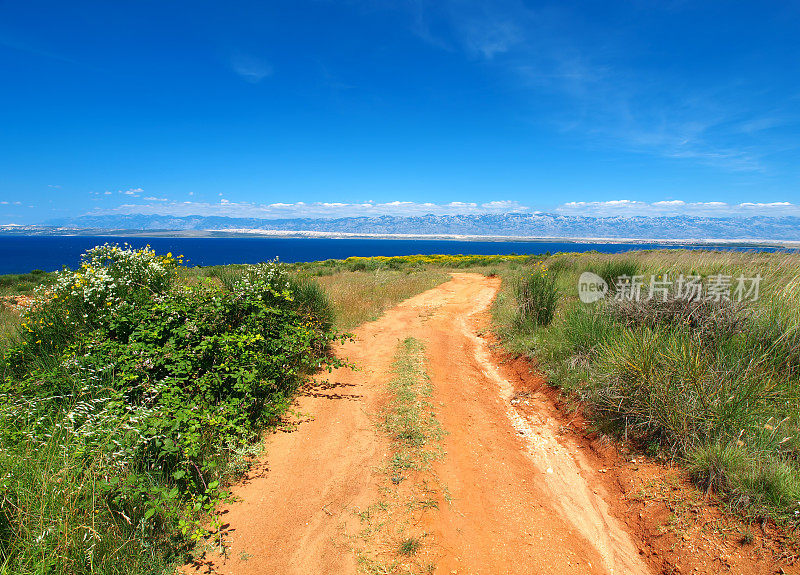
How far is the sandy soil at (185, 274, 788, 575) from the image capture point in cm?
292

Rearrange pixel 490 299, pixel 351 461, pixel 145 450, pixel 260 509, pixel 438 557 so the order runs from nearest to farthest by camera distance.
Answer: pixel 438 557 < pixel 145 450 < pixel 260 509 < pixel 351 461 < pixel 490 299

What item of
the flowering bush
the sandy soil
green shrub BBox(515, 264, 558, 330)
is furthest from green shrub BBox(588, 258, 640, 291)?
the flowering bush

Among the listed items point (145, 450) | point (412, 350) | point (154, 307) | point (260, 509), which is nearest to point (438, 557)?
point (260, 509)

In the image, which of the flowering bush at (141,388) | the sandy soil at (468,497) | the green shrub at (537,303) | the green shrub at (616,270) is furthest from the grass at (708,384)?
the flowering bush at (141,388)

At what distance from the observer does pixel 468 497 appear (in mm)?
3578

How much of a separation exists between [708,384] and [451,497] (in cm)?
312

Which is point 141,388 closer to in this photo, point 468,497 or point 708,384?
point 468,497

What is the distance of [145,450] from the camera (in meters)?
3.18

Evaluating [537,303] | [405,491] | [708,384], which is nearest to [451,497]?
[405,491]

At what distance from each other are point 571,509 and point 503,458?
2.96ft

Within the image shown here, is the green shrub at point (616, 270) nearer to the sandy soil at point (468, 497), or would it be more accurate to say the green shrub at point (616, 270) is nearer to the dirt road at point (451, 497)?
the sandy soil at point (468, 497)

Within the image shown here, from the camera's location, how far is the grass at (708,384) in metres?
3.19

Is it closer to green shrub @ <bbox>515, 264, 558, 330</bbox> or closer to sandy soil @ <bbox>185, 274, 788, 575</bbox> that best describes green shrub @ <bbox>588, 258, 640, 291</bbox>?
green shrub @ <bbox>515, 264, 558, 330</bbox>

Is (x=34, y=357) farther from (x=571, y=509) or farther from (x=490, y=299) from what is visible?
(x=490, y=299)
